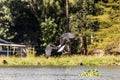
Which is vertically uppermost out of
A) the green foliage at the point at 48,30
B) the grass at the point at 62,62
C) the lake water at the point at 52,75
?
the lake water at the point at 52,75

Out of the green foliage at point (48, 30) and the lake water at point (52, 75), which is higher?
the lake water at point (52, 75)

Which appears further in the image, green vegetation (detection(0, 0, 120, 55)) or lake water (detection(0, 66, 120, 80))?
green vegetation (detection(0, 0, 120, 55))

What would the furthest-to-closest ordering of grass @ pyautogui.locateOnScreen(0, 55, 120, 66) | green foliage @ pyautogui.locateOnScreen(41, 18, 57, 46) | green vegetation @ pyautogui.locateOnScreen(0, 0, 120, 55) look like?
green foliage @ pyautogui.locateOnScreen(41, 18, 57, 46) < green vegetation @ pyautogui.locateOnScreen(0, 0, 120, 55) < grass @ pyautogui.locateOnScreen(0, 55, 120, 66)

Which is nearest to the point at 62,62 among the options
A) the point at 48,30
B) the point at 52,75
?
the point at 52,75

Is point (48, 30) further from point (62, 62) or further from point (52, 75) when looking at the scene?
point (52, 75)

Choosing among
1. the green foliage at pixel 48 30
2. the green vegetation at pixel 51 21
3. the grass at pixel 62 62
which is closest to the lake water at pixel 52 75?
the grass at pixel 62 62

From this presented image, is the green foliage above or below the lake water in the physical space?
below

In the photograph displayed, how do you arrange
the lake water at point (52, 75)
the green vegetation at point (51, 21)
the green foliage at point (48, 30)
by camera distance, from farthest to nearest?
the green foliage at point (48, 30) → the green vegetation at point (51, 21) → the lake water at point (52, 75)

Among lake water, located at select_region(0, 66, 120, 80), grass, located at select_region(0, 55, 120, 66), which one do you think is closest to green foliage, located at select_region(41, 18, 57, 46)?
grass, located at select_region(0, 55, 120, 66)

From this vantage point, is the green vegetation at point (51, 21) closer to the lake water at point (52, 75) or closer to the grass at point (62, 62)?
the grass at point (62, 62)

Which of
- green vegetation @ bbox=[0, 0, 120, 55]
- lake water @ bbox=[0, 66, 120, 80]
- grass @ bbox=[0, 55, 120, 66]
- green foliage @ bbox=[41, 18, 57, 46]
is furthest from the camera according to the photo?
green foliage @ bbox=[41, 18, 57, 46]

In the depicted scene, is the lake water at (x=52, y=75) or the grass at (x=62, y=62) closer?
the lake water at (x=52, y=75)

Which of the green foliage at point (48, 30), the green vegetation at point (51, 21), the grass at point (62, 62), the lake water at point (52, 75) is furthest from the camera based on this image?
Answer: the green foliage at point (48, 30)

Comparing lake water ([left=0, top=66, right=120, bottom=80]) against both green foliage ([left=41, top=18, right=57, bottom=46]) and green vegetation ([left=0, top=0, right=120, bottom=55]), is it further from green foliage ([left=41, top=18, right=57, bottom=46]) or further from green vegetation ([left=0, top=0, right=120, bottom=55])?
green foliage ([left=41, top=18, right=57, bottom=46])
